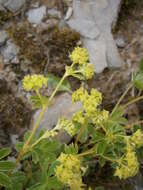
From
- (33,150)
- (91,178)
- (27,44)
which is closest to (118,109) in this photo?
(91,178)

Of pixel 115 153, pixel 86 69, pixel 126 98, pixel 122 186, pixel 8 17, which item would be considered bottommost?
pixel 122 186

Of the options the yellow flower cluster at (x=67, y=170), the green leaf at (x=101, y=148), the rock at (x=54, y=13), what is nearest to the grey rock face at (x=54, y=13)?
the rock at (x=54, y=13)

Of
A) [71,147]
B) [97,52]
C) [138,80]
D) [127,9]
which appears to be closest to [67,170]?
[71,147]

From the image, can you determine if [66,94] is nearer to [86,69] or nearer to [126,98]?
[126,98]

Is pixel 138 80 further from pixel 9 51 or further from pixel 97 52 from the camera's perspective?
pixel 9 51

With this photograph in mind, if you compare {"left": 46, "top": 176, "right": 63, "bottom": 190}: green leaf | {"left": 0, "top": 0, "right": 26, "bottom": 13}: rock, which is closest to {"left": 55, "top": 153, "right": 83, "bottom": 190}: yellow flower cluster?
{"left": 46, "top": 176, "right": 63, "bottom": 190}: green leaf

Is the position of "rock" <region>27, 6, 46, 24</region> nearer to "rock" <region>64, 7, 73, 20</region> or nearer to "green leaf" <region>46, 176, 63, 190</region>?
"rock" <region>64, 7, 73, 20</region>
